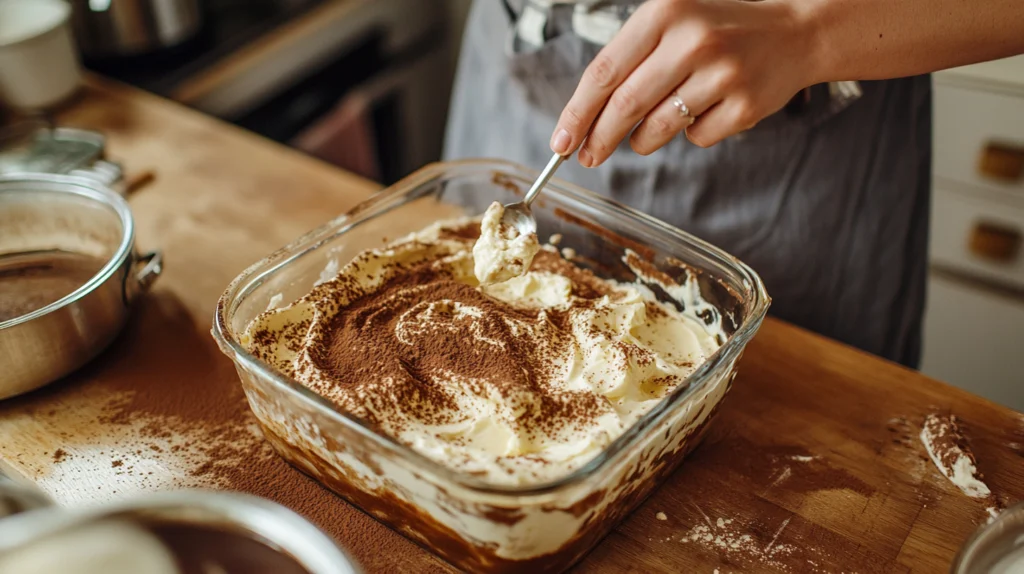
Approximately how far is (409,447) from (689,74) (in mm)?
588

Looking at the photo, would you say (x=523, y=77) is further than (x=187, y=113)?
No

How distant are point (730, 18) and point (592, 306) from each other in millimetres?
445

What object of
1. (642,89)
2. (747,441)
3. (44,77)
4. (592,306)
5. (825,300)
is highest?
(642,89)

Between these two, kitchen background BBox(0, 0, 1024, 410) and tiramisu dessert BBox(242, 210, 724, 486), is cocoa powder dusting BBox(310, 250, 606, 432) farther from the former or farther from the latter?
kitchen background BBox(0, 0, 1024, 410)

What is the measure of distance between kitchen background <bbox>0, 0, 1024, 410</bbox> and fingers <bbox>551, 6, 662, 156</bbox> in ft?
4.79

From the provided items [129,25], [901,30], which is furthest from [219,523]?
[129,25]

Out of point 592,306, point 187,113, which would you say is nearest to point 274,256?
point 592,306

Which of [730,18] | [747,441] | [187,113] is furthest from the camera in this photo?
[187,113]

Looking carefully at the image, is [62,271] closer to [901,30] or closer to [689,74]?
[689,74]

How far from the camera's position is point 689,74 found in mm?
1035

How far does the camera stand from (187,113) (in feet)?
6.26

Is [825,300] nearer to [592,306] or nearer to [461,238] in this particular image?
[592,306]

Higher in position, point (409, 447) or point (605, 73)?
point (605, 73)

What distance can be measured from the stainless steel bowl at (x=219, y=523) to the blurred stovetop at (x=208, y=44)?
66.7 inches
